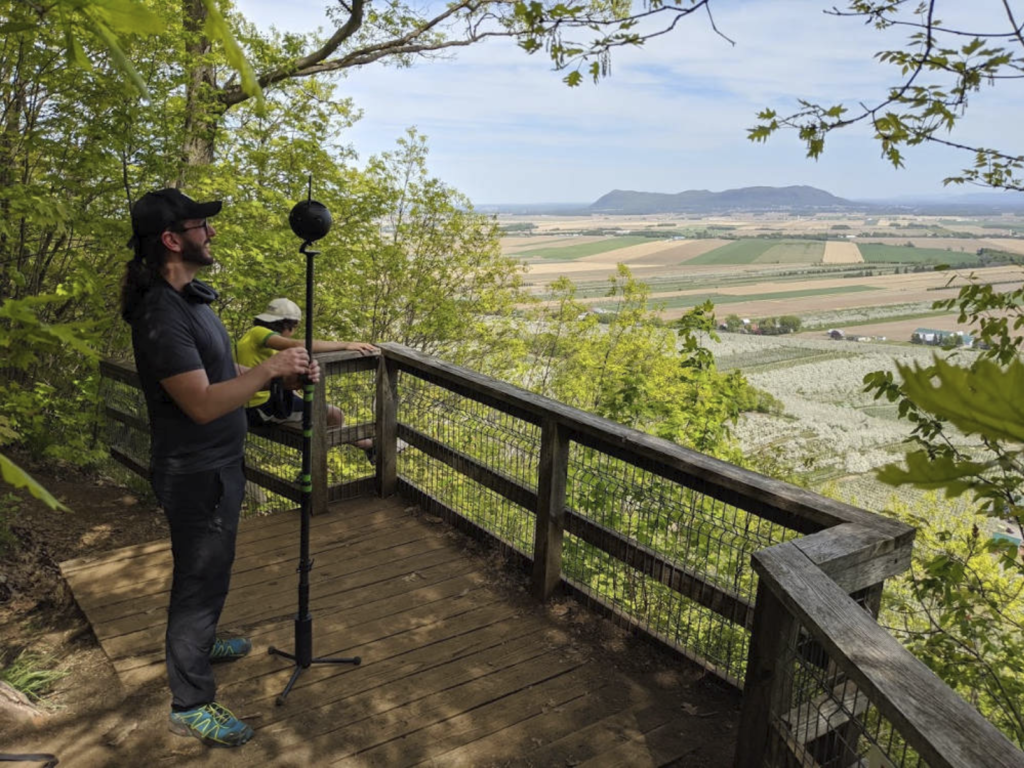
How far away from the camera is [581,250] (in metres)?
66.9

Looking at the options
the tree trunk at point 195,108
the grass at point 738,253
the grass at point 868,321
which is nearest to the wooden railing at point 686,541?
the tree trunk at point 195,108

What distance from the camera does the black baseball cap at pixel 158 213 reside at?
2.30m

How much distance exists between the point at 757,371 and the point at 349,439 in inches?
2495

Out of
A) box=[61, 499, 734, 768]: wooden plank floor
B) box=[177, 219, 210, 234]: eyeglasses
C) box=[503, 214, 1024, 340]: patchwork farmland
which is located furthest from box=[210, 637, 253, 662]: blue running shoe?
box=[503, 214, 1024, 340]: patchwork farmland

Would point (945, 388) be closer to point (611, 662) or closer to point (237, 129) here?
point (611, 662)

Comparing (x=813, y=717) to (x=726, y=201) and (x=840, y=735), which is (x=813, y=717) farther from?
(x=726, y=201)

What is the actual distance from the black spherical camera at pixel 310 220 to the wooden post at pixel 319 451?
1.69 meters

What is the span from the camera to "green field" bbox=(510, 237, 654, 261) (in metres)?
60.0

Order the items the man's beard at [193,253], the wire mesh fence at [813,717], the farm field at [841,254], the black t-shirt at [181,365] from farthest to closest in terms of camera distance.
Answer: the farm field at [841,254], the man's beard at [193,253], the black t-shirt at [181,365], the wire mesh fence at [813,717]

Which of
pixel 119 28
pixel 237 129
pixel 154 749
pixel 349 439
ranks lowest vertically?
pixel 154 749

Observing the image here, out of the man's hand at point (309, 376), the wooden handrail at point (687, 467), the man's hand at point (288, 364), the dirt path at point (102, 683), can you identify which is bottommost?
the dirt path at point (102, 683)

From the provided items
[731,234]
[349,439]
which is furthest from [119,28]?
[731,234]

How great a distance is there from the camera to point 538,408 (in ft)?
11.2

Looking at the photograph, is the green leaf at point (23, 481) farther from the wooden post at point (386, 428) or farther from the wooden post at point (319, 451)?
the wooden post at point (386, 428)
